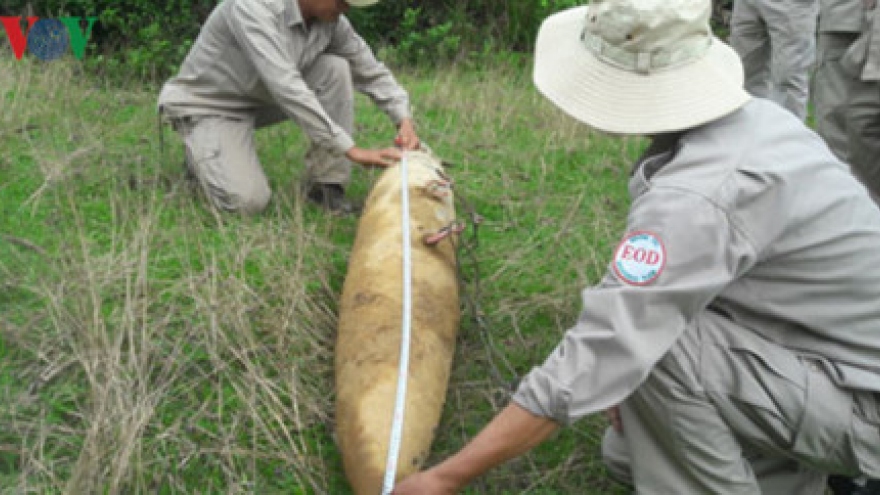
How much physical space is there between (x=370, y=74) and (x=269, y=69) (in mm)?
705

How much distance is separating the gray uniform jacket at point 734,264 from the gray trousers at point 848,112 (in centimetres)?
219

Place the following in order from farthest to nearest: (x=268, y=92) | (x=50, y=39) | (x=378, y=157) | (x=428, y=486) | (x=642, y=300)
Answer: (x=50, y=39) → (x=268, y=92) → (x=378, y=157) → (x=428, y=486) → (x=642, y=300)

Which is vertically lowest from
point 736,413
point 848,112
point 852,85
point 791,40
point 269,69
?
point 791,40

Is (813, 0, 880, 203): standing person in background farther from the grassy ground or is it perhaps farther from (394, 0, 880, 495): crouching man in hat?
(394, 0, 880, 495): crouching man in hat

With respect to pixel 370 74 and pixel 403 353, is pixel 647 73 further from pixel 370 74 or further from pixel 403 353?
pixel 370 74

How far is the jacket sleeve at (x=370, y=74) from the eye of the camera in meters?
4.64

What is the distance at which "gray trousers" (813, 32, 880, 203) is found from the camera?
421cm

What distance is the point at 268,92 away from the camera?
4621mm

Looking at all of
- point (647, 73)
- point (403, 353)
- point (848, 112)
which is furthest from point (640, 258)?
point (848, 112)

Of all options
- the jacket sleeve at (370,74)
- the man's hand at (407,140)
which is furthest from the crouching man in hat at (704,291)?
the jacket sleeve at (370,74)

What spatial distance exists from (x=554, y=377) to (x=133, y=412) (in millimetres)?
1148

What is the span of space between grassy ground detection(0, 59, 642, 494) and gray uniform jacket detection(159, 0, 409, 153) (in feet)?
A: 1.26

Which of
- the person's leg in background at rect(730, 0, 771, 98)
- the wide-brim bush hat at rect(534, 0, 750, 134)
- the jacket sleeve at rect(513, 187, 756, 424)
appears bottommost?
the person's leg in background at rect(730, 0, 771, 98)

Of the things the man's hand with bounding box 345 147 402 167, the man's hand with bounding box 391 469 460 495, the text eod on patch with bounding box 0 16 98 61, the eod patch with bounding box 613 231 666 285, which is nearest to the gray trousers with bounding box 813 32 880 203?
the man's hand with bounding box 345 147 402 167
